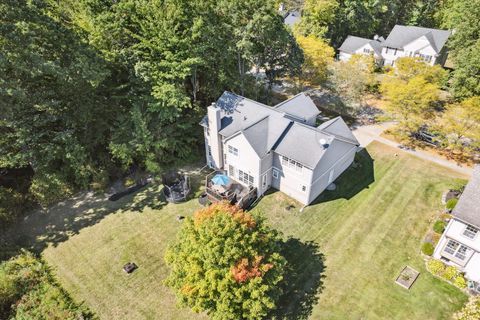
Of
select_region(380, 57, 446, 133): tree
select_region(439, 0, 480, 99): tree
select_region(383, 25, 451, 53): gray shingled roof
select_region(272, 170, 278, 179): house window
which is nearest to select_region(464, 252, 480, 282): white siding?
select_region(272, 170, 278, 179): house window

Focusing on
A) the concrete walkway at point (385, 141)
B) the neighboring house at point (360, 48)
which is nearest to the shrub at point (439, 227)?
the concrete walkway at point (385, 141)

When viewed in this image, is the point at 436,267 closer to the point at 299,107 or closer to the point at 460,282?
the point at 460,282

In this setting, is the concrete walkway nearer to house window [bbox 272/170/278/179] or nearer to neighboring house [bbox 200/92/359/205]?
neighboring house [bbox 200/92/359/205]

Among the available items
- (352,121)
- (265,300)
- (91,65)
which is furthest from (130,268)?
(352,121)

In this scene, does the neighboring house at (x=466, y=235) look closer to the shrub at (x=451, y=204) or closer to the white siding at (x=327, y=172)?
the shrub at (x=451, y=204)

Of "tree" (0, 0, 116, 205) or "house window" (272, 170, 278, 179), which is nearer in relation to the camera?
"tree" (0, 0, 116, 205)

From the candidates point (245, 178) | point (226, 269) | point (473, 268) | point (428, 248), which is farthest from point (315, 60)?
point (226, 269)

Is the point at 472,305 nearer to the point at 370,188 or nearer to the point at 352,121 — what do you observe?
the point at 370,188
